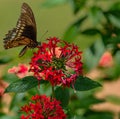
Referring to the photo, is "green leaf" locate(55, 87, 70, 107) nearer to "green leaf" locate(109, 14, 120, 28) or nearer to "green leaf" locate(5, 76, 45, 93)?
"green leaf" locate(5, 76, 45, 93)

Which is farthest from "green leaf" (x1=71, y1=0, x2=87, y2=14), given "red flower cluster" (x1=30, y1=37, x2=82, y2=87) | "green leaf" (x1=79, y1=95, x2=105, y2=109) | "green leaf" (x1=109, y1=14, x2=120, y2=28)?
"red flower cluster" (x1=30, y1=37, x2=82, y2=87)

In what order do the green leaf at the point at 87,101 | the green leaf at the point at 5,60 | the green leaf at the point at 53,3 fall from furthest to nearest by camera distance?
the green leaf at the point at 53,3, the green leaf at the point at 87,101, the green leaf at the point at 5,60

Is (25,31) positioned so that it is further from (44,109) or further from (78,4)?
(78,4)

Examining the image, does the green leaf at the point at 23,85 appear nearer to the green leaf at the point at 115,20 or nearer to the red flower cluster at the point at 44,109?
the red flower cluster at the point at 44,109

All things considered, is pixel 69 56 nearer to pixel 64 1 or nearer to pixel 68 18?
pixel 64 1

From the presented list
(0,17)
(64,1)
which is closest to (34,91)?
(64,1)

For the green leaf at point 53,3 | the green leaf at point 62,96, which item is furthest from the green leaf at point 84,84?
the green leaf at point 53,3
